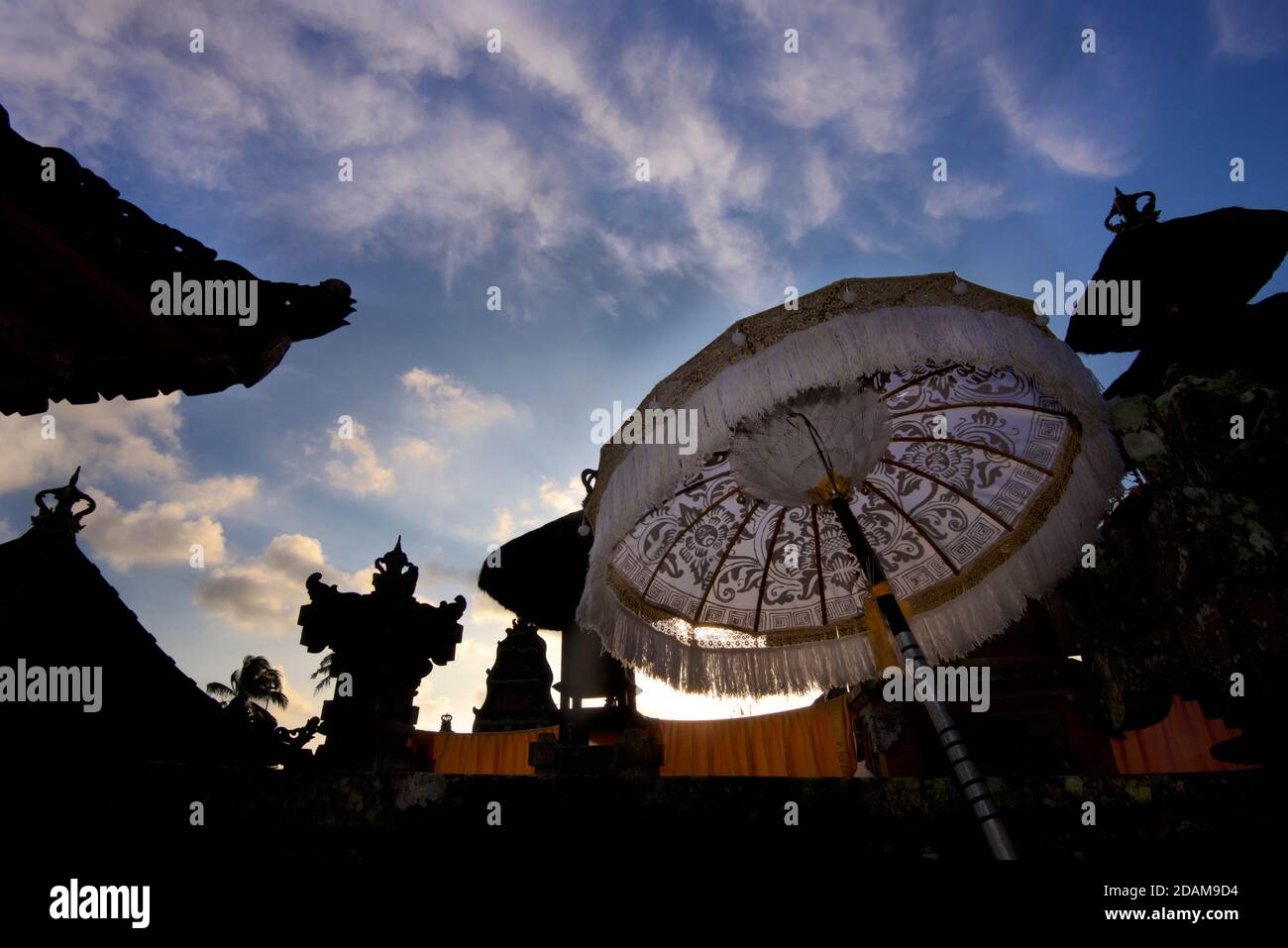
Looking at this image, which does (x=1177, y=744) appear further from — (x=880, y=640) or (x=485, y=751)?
(x=485, y=751)

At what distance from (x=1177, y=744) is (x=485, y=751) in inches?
441

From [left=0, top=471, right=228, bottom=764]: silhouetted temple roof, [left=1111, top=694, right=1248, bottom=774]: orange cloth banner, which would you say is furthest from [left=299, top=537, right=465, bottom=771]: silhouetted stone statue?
[left=1111, top=694, right=1248, bottom=774]: orange cloth banner

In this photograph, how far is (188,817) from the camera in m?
1.40

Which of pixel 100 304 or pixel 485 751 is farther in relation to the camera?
pixel 485 751

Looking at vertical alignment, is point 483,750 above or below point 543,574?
below

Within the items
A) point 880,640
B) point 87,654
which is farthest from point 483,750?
point 880,640

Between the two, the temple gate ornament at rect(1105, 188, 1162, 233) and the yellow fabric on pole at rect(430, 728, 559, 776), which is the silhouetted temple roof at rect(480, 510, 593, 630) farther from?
the temple gate ornament at rect(1105, 188, 1162, 233)

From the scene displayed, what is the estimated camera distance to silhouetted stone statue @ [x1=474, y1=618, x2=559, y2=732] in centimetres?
1142

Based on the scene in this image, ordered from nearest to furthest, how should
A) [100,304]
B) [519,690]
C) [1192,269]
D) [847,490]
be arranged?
[100,304] → [847,490] → [1192,269] → [519,690]

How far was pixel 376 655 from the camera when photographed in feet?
22.7

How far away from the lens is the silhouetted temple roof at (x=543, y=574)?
11366mm

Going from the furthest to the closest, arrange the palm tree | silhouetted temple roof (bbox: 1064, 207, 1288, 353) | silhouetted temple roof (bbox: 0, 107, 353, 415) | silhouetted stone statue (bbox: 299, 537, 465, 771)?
the palm tree → silhouetted stone statue (bbox: 299, 537, 465, 771) → silhouetted temple roof (bbox: 1064, 207, 1288, 353) → silhouetted temple roof (bbox: 0, 107, 353, 415)

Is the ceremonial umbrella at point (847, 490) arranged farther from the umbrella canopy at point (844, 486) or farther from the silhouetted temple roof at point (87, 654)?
the silhouetted temple roof at point (87, 654)
